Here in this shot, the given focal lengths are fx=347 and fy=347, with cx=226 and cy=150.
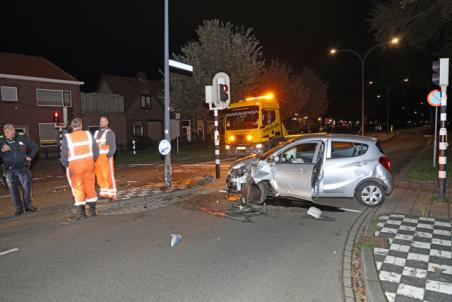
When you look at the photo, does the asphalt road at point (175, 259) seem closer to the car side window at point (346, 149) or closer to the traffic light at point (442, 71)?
the car side window at point (346, 149)

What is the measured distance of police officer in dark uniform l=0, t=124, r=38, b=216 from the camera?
7168 mm

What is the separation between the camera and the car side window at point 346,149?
25.6 feet

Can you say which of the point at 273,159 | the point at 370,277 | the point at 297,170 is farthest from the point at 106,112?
the point at 370,277

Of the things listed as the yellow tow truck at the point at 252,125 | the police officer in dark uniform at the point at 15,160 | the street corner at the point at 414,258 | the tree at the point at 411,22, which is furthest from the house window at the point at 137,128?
the street corner at the point at 414,258

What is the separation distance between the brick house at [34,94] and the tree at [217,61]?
10040 mm

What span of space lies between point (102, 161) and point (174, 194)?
2.23 m

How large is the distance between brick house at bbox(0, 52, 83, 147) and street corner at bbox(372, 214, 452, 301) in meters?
27.0

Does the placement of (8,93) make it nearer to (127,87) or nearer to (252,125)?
(127,87)

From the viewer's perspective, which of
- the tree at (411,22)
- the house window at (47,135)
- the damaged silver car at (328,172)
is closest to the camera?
the damaged silver car at (328,172)

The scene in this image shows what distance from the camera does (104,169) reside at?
820 centimetres

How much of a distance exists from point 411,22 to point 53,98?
26134 millimetres

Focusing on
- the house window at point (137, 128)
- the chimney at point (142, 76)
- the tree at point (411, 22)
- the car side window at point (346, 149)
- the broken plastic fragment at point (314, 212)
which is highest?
the chimney at point (142, 76)

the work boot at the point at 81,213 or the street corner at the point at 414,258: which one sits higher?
the work boot at the point at 81,213

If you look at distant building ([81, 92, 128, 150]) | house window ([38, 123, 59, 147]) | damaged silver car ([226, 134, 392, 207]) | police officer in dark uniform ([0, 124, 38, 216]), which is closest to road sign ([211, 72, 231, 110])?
damaged silver car ([226, 134, 392, 207])
